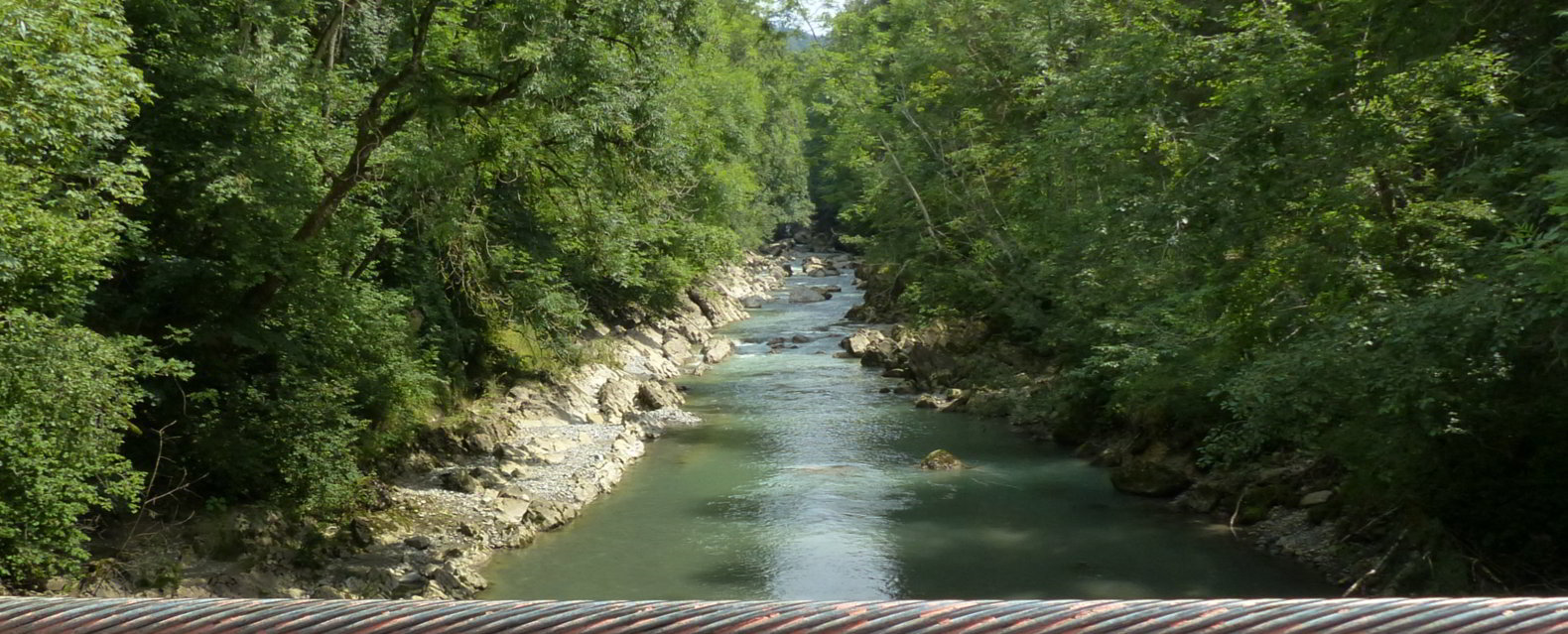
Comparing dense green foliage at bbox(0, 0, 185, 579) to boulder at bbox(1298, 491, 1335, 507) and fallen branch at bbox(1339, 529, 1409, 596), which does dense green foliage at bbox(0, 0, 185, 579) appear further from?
boulder at bbox(1298, 491, 1335, 507)

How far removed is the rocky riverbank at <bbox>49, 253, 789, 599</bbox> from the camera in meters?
11.6

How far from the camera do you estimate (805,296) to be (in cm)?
4262

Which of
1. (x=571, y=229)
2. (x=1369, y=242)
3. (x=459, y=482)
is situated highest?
(x=571, y=229)

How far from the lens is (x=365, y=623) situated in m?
1.30

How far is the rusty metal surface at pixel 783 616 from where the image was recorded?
1191 millimetres

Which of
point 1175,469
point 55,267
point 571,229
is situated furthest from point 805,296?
point 55,267

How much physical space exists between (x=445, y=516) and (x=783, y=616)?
46.2 ft

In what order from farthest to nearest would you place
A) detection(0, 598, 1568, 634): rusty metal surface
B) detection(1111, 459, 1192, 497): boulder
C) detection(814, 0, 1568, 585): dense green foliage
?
detection(1111, 459, 1192, 497): boulder, detection(814, 0, 1568, 585): dense green foliage, detection(0, 598, 1568, 634): rusty metal surface

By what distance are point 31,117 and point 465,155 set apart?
440 centimetres

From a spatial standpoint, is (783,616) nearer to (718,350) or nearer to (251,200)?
(251,200)

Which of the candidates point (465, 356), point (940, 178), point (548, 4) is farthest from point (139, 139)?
point (940, 178)

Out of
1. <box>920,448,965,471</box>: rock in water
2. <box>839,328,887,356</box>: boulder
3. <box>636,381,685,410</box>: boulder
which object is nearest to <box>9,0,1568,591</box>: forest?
<box>920,448,965,471</box>: rock in water

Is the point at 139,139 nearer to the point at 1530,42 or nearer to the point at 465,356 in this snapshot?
the point at 465,356

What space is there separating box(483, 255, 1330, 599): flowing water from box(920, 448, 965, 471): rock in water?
0.89 ft
